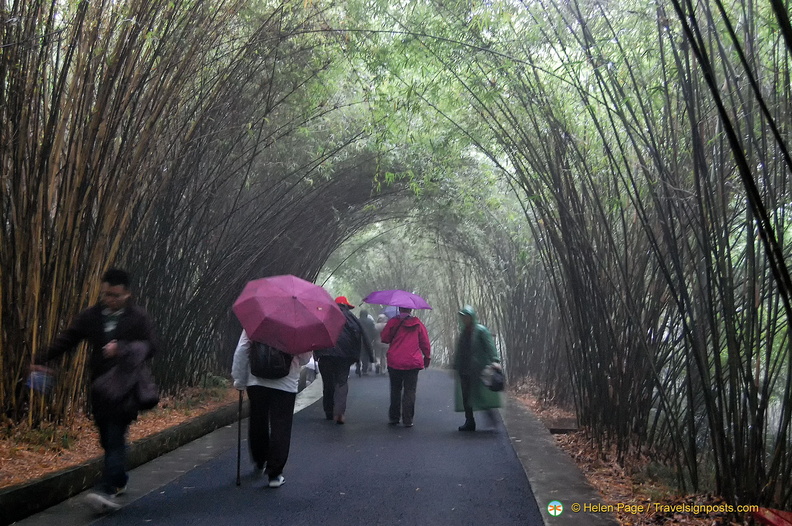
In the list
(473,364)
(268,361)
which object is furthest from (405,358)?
(268,361)

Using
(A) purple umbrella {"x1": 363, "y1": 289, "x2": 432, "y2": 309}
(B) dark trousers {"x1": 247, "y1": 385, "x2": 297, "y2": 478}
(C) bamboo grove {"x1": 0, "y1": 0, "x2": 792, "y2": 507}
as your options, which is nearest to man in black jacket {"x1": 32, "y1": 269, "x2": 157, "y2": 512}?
(B) dark trousers {"x1": 247, "y1": 385, "x2": 297, "y2": 478}

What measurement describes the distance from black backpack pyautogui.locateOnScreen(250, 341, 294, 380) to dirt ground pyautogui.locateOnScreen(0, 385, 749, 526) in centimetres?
117

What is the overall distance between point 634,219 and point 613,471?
1.77 meters

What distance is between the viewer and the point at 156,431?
18.9 ft

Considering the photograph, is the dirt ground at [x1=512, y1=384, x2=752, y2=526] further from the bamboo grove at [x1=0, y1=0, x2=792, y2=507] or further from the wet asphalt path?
the wet asphalt path

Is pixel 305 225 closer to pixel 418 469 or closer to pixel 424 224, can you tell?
pixel 424 224

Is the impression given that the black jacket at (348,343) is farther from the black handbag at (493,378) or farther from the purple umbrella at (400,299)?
the black handbag at (493,378)

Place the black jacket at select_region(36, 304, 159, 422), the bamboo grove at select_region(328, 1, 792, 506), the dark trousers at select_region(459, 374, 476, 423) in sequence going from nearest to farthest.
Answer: the bamboo grove at select_region(328, 1, 792, 506)
the black jacket at select_region(36, 304, 159, 422)
the dark trousers at select_region(459, 374, 476, 423)

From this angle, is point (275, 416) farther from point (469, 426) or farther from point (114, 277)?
point (469, 426)

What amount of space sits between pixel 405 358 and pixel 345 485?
2.75 metres

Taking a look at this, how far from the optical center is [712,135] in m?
4.43

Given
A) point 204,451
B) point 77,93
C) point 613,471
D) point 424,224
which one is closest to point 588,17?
point 613,471

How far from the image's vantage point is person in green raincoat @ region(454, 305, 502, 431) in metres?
6.94

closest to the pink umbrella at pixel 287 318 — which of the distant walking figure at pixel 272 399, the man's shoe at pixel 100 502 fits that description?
the distant walking figure at pixel 272 399
